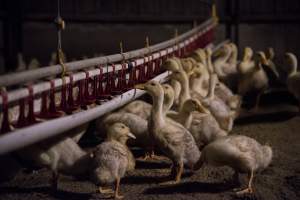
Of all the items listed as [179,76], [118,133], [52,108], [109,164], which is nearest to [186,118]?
[179,76]

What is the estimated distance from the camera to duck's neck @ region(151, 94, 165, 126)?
14.9 feet

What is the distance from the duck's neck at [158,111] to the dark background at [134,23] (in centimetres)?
666

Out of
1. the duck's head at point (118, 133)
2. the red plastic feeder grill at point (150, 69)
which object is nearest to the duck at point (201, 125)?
the red plastic feeder grill at point (150, 69)

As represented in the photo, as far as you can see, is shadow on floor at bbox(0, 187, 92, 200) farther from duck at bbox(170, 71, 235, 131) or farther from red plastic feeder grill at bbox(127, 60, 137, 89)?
duck at bbox(170, 71, 235, 131)

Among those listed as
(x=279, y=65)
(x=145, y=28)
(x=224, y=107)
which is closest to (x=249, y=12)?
(x=279, y=65)

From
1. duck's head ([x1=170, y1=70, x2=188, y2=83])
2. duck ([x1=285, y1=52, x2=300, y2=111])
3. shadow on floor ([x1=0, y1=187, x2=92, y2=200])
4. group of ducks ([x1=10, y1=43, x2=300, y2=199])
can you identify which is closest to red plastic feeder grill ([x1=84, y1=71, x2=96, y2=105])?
group of ducks ([x1=10, y1=43, x2=300, y2=199])

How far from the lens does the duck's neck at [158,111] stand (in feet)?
14.9


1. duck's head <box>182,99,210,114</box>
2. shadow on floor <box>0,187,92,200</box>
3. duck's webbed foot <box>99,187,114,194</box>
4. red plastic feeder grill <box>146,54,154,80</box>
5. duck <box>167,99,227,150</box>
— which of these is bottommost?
shadow on floor <box>0,187,92,200</box>

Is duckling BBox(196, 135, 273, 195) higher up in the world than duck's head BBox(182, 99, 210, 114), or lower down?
lower down

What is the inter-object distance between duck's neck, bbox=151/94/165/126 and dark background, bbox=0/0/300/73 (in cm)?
666

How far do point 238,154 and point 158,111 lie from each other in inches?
34.0

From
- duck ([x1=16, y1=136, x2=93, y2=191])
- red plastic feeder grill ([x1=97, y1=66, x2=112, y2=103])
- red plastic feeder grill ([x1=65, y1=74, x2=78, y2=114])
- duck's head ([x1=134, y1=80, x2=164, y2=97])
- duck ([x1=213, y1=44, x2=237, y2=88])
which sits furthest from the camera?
duck ([x1=213, y1=44, x2=237, y2=88])

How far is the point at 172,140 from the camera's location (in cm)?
438

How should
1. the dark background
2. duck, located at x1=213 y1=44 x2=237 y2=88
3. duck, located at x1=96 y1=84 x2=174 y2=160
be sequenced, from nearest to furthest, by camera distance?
duck, located at x1=96 y1=84 x2=174 y2=160, duck, located at x1=213 y1=44 x2=237 y2=88, the dark background
